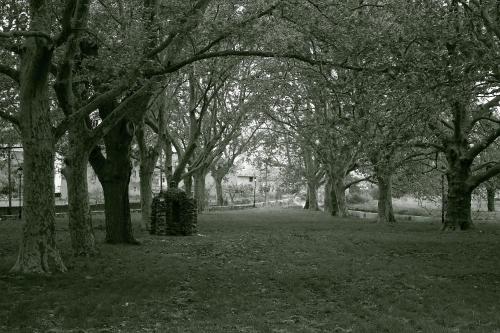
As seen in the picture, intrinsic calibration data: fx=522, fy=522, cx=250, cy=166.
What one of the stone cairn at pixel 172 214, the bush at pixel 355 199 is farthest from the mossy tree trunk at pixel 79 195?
the bush at pixel 355 199

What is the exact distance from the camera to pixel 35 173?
11.4 meters

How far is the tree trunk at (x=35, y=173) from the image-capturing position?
448 inches

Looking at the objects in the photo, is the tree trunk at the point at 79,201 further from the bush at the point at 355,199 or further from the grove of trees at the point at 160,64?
the bush at the point at 355,199

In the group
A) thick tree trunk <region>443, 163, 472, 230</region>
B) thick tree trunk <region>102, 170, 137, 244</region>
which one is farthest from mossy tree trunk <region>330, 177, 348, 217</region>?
thick tree trunk <region>102, 170, 137, 244</region>

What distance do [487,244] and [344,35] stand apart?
34.6 ft

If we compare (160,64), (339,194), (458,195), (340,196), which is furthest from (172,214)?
(340,196)

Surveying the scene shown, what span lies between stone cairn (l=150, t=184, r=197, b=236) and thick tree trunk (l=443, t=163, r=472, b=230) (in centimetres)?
1247

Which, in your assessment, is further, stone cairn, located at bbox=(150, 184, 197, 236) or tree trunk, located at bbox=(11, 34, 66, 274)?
stone cairn, located at bbox=(150, 184, 197, 236)

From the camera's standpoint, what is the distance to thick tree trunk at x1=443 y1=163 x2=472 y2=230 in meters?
25.0

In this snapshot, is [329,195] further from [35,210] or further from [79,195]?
[35,210]

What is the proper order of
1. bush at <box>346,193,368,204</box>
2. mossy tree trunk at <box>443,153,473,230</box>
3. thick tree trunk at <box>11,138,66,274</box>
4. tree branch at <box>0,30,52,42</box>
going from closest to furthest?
1. tree branch at <box>0,30,52,42</box>
2. thick tree trunk at <box>11,138,66,274</box>
3. mossy tree trunk at <box>443,153,473,230</box>
4. bush at <box>346,193,368,204</box>

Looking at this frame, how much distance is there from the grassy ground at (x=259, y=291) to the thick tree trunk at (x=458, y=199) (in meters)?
7.42

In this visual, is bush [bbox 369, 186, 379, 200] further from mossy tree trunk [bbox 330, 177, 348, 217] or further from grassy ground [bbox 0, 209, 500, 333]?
grassy ground [bbox 0, 209, 500, 333]

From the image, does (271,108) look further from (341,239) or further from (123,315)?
(123,315)
